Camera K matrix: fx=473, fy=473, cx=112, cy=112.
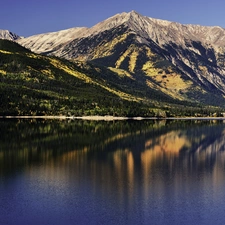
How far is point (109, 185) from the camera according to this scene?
90375 mm

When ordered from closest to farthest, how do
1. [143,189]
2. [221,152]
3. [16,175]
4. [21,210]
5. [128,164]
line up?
[21,210] < [143,189] < [16,175] < [128,164] < [221,152]

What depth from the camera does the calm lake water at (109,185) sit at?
69.4 m

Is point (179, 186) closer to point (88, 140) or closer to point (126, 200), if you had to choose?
point (126, 200)

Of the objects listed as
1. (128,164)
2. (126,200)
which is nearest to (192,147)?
(128,164)

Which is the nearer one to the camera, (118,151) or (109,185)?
(109,185)

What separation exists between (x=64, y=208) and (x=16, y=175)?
3106 centimetres

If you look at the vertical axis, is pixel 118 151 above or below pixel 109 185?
above

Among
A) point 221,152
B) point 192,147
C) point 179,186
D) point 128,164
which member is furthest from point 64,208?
point 192,147

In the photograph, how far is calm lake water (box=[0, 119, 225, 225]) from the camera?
228 feet

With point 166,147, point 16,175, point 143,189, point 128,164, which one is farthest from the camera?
point 166,147

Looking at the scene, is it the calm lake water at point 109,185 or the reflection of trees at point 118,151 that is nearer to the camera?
the calm lake water at point 109,185

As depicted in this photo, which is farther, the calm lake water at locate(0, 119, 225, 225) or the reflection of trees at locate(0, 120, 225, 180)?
the reflection of trees at locate(0, 120, 225, 180)

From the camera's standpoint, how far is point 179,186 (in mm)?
91062

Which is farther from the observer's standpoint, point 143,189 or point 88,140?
point 88,140
